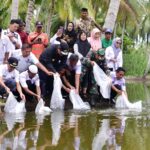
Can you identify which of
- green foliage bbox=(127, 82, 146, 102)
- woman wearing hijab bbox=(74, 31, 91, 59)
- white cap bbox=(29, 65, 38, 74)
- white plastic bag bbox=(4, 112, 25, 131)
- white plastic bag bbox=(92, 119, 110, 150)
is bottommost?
white plastic bag bbox=(92, 119, 110, 150)

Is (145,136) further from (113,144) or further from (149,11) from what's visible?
(149,11)

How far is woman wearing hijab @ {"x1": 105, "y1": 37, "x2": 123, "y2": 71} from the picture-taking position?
11.7 metres

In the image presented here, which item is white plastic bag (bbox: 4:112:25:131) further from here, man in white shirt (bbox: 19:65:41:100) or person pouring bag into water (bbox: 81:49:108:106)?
person pouring bag into water (bbox: 81:49:108:106)

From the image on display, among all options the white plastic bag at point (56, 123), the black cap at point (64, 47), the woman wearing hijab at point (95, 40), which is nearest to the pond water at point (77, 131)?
the white plastic bag at point (56, 123)

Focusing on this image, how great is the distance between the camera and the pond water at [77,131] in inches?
239

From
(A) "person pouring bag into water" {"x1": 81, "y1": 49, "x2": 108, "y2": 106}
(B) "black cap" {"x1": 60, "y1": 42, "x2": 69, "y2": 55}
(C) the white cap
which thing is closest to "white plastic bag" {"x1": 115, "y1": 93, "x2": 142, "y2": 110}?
(A) "person pouring bag into water" {"x1": 81, "y1": 49, "x2": 108, "y2": 106}

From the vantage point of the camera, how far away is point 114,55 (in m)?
11.8

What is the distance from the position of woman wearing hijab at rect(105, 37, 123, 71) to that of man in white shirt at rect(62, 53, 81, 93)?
4.38ft

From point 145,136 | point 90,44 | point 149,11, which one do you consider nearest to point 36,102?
point 90,44

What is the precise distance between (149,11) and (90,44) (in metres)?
36.5

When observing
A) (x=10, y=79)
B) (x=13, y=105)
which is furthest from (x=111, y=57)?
(x=13, y=105)

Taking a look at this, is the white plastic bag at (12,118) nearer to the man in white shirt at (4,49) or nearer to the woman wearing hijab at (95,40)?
the man in white shirt at (4,49)

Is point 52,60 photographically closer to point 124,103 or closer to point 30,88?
point 30,88

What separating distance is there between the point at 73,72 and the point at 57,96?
717 millimetres
